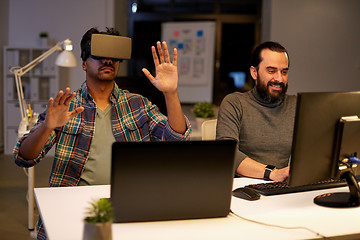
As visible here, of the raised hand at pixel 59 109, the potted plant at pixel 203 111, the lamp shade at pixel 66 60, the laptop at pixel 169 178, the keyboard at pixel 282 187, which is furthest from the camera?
the potted plant at pixel 203 111

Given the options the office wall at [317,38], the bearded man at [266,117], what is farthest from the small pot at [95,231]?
the office wall at [317,38]

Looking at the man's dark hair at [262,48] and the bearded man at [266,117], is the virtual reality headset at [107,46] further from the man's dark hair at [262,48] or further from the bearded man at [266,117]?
the man's dark hair at [262,48]

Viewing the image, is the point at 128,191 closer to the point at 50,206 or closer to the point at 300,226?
the point at 50,206

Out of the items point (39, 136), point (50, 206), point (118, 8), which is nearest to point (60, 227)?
point (50, 206)

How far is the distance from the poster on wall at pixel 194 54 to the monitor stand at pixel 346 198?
20.0 ft

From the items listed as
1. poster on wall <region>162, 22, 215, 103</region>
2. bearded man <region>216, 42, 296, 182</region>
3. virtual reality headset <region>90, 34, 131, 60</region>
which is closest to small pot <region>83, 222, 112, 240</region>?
virtual reality headset <region>90, 34, 131, 60</region>

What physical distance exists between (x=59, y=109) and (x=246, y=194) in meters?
0.79

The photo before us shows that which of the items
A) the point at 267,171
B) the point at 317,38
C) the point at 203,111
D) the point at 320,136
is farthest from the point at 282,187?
the point at 317,38

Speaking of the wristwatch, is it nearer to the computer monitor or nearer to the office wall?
the computer monitor

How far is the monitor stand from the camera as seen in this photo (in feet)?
5.92

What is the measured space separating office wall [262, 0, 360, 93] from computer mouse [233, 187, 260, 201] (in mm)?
5791

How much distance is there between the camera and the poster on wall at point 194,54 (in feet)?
25.7

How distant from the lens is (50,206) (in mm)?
1716

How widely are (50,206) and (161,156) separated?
536 mm
